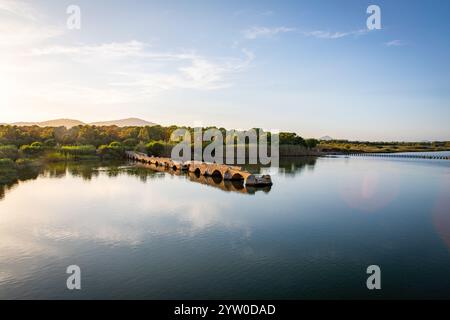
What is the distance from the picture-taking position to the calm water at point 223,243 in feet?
56.1

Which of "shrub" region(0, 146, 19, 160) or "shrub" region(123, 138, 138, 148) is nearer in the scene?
"shrub" region(0, 146, 19, 160)

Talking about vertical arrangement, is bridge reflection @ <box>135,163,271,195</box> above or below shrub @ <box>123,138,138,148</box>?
below

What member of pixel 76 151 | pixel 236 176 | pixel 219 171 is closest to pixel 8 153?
pixel 76 151

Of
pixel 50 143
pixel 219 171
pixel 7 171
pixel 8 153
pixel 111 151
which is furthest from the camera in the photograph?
pixel 111 151

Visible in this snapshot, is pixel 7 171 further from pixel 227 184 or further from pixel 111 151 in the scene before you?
pixel 111 151

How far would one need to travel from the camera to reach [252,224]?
96.0ft

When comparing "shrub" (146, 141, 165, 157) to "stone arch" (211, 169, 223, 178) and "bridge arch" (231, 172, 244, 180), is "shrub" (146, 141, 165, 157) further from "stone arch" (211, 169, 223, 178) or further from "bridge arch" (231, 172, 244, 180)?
"bridge arch" (231, 172, 244, 180)

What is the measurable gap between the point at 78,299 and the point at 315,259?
41.4 feet

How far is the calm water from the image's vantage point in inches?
673

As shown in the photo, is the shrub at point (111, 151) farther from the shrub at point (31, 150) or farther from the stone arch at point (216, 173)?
the stone arch at point (216, 173)

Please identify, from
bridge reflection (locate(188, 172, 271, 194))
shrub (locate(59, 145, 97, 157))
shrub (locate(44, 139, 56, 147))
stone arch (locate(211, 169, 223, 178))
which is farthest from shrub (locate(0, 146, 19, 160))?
stone arch (locate(211, 169, 223, 178))

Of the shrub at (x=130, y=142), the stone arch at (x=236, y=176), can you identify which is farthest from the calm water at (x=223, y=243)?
the shrub at (x=130, y=142)

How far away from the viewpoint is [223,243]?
78.3 ft
